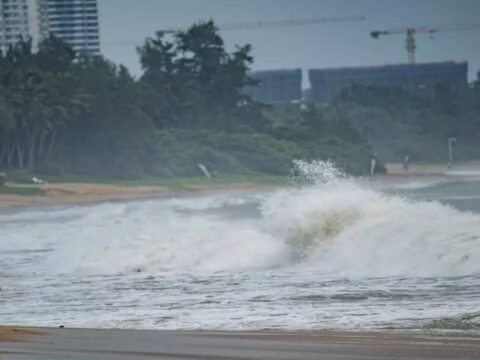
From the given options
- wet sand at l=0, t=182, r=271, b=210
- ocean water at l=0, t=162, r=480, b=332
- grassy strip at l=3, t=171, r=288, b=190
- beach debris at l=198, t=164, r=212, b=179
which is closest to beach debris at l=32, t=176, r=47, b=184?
grassy strip at l=3, t=171, r=288, b=190

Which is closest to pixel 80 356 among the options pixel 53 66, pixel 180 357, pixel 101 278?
pixel 180 357

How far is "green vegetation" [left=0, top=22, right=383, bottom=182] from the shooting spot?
7462 cm

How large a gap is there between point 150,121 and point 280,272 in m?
64.7

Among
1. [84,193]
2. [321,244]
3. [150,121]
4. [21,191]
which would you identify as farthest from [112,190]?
[321,244]

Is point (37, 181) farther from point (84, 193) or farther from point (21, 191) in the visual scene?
point (21, 191)

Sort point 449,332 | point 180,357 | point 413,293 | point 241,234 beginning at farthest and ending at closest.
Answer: point 241,234 → point 413,293 → point 449,332 → point 180,357

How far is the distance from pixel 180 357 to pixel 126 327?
2971 mm

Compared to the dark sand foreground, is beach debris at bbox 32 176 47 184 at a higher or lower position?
lower

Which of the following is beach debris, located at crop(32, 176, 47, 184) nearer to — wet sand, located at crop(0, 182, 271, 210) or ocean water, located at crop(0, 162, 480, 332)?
wet sand, located at crop(0, 182, 271, 210)

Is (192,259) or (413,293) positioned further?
(192,259)

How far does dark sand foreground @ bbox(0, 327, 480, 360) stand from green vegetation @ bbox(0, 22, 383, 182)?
191 feet

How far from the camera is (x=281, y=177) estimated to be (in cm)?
8450

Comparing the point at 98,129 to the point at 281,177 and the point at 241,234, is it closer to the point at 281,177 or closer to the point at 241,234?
the point at 281,177

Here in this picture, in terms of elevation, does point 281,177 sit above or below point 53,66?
below
